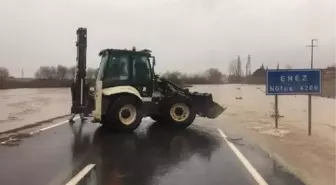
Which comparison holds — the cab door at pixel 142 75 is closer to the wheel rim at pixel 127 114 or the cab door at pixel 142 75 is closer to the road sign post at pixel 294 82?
the wheel rim at pixel 127 114

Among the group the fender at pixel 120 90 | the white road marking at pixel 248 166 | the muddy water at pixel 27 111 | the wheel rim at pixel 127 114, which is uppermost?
the fender at pixel 120 90

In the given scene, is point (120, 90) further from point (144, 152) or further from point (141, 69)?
A: point (144, 152)

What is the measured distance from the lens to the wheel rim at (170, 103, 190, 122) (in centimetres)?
1573

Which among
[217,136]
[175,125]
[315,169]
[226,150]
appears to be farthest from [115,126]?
[315,169]

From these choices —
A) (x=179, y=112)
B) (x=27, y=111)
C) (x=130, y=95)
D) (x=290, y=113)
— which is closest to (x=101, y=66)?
(x=130, y=95)

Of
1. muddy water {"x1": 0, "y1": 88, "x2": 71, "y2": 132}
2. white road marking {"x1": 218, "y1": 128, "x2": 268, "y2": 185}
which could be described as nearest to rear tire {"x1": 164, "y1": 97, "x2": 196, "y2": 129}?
white road marking {"x1": 218, "y1": 128, "x2": 268, "y2": 185}

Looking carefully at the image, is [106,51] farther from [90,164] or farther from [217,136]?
[90,164]

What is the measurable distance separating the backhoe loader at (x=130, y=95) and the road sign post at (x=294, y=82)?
2334 mm

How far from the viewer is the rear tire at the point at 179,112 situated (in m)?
15.7

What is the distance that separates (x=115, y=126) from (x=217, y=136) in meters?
3.34

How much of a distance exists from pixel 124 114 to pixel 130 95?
0.66 m

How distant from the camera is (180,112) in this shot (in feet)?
51.9

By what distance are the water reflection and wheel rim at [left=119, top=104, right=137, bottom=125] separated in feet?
1.84

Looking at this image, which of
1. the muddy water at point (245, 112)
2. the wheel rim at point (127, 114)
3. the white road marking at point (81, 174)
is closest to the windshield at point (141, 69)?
the wheel rim at point (127, 114)
